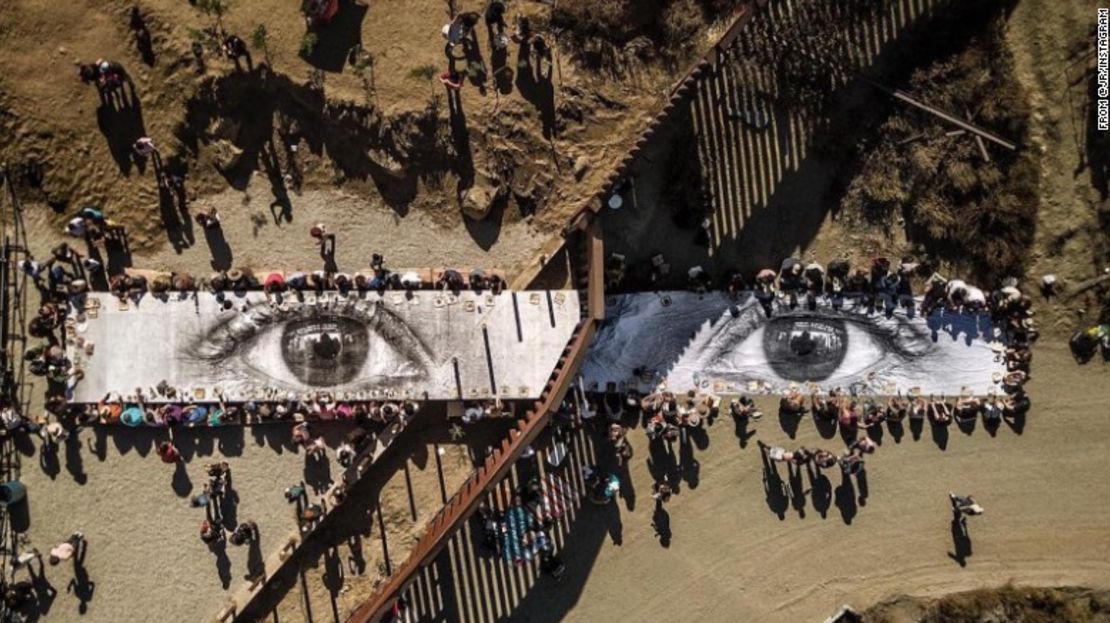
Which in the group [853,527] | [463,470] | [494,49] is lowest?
[853,527]

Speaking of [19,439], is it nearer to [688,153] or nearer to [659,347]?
[659,347]

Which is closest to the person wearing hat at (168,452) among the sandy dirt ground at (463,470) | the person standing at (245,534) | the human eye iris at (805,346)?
the sandy dirt ground at (463,470)

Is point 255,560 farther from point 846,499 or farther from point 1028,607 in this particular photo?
point 1028,607

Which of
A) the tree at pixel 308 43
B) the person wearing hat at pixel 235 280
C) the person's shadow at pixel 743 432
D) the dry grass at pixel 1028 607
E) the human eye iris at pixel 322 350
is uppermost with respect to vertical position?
the tree at pixel 308 43

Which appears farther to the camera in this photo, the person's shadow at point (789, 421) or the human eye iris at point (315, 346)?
Result: the person's shadow at point (789, 421)

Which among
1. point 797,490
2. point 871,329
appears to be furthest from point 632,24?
point 797,490

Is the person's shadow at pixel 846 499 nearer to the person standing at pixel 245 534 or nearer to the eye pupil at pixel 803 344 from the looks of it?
the eye pupil at pixel 803 344

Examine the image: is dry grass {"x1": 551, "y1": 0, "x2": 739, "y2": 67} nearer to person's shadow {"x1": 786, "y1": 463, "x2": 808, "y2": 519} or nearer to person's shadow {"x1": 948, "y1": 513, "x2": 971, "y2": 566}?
person's shadow {"x1": 786, "y1": 463, "x2": 808, "y2": 519}

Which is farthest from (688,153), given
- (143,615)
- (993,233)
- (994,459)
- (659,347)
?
(143,615)
